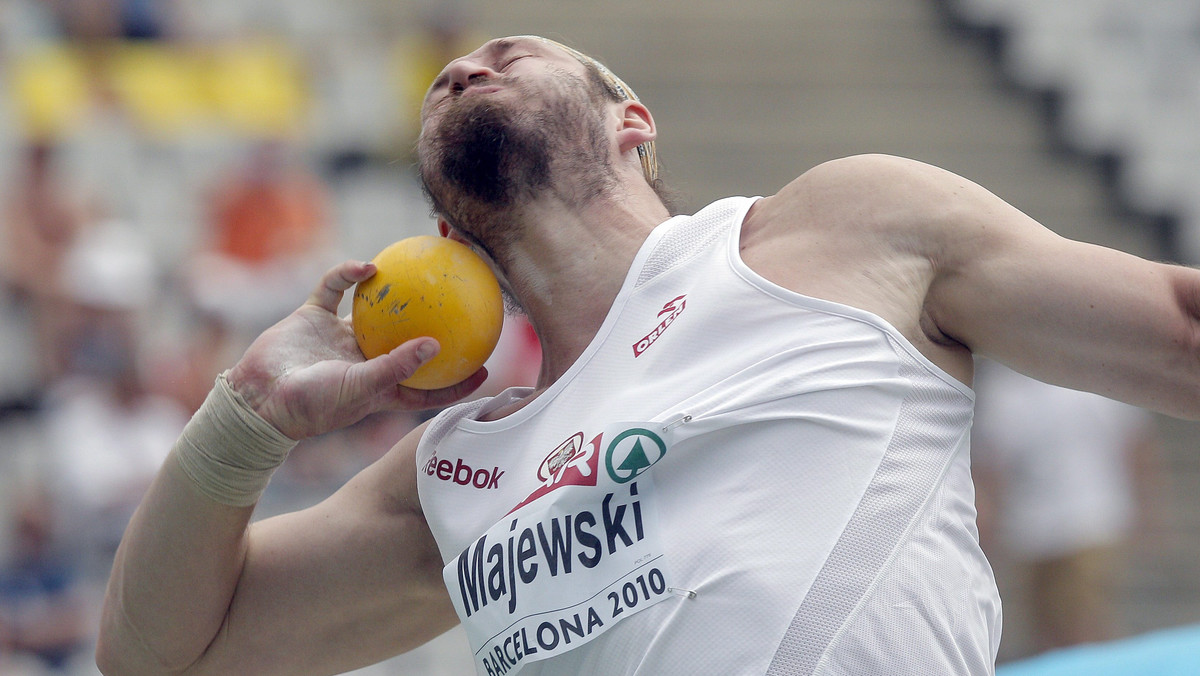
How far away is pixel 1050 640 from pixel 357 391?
17.5 ft

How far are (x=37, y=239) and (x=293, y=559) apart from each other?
15.7 feet

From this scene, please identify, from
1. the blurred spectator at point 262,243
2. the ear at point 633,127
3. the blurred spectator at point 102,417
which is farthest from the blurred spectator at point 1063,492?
the ear at point 633,127

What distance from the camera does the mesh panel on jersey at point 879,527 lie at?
6.43ft

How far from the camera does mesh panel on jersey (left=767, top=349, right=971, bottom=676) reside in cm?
196

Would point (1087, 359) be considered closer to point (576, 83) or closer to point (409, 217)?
point (576, 83)

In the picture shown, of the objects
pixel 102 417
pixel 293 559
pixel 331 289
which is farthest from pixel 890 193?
pixel 102 417

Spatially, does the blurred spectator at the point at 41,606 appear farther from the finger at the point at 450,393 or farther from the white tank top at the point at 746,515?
the white tank top at the point at 746,515

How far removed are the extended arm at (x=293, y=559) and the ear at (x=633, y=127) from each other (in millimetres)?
586

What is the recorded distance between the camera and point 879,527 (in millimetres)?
2006

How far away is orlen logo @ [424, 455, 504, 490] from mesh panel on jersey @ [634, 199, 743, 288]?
44 cm

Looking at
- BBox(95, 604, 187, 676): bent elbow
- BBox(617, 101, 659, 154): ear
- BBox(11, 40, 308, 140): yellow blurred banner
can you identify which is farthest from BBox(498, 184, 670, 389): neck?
BBox(11, 40, 308, 140): yellow blurred banner

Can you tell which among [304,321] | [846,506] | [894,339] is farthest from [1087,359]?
[304,321]

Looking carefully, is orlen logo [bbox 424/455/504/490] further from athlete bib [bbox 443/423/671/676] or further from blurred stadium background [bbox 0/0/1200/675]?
blurred stadium background [bbox 0/0/1200/675]

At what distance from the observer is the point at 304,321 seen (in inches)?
99.3
